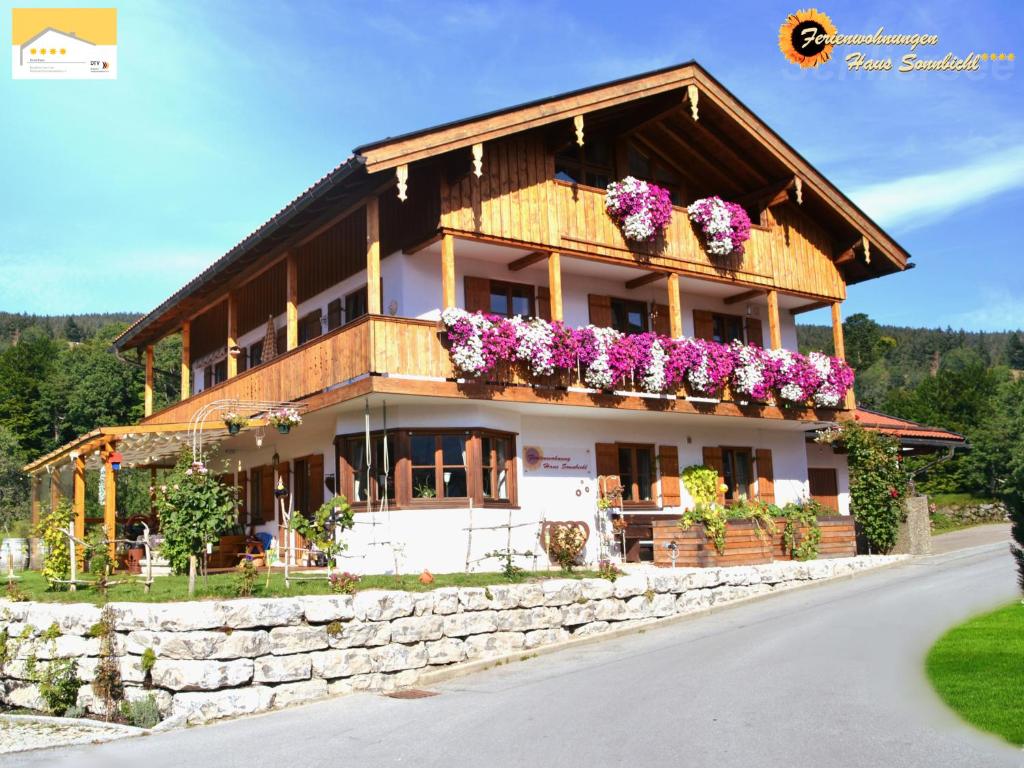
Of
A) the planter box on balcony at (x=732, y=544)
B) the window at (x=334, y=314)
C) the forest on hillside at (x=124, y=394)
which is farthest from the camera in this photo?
the forest on hillside at (x=124, y=394)

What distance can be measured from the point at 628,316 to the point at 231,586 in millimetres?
11922

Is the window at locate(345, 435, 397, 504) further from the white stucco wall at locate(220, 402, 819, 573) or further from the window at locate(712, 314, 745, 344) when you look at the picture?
the window at locate(712, 314, 745, 344)

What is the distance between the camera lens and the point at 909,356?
350ft

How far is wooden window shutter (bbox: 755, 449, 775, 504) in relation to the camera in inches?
932

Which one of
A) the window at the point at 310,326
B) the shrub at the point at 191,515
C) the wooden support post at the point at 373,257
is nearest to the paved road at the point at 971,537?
the wooden support post at the point at 373,257

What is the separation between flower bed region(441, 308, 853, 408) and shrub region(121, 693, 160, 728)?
7.50 metres

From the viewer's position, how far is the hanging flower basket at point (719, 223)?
2184cm

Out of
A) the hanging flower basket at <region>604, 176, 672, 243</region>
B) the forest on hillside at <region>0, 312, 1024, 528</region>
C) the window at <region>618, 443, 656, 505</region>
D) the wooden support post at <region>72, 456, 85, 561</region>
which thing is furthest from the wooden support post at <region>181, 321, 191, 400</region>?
the hanging flower basket at <region>604, 176, 672, 243</region>

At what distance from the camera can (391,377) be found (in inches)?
648

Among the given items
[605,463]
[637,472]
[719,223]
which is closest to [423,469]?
[605,463]

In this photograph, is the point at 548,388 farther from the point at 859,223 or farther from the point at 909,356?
the point at 909,356

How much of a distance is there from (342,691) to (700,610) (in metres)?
7.27

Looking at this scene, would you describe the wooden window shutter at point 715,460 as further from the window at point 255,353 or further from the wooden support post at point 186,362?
the wooden support post at point 186,362

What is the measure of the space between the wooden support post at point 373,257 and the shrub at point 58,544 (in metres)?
5.92
